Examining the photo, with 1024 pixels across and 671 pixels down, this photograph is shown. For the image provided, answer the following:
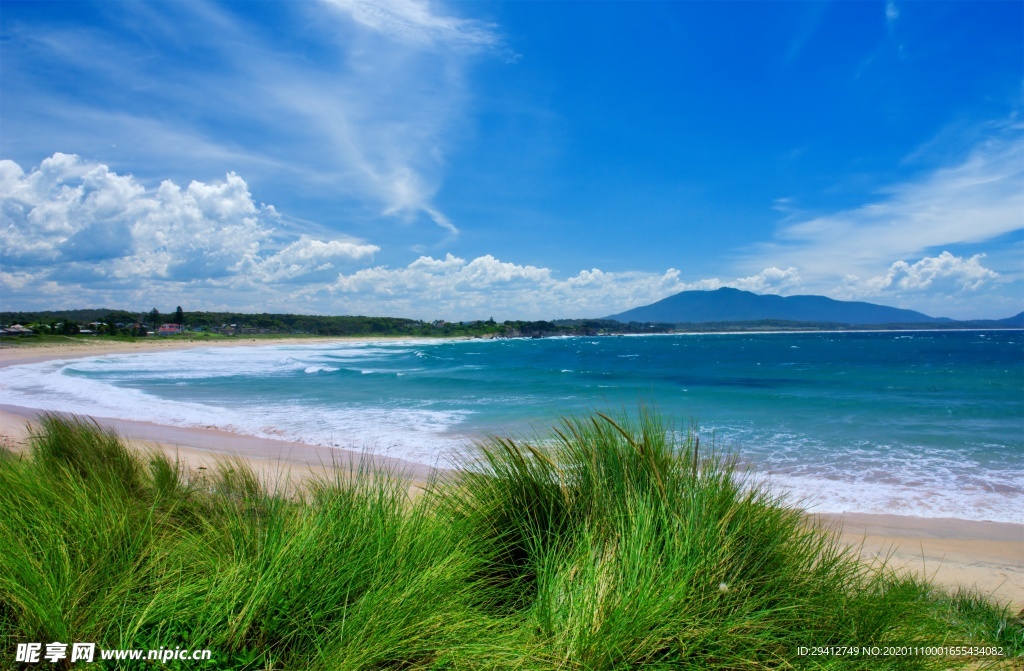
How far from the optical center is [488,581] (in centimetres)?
272

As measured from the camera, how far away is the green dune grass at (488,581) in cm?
195

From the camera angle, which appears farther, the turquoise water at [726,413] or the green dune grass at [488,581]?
the turquoise water at [726,413]

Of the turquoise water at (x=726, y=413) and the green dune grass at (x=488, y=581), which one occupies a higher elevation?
the green dune grass at (x=488, y=581)

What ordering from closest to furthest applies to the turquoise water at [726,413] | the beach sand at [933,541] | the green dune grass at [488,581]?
1. the green dune grass at [488,581]
2. the beach sand at [933,541]
3. the turquoise water at [726,413]

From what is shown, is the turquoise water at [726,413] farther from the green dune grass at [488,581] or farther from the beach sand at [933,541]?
the green dune grass at [488,581]

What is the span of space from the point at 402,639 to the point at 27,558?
1.75m

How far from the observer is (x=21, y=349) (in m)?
59.8

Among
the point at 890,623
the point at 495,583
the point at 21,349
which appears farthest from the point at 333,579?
the point at 21,349

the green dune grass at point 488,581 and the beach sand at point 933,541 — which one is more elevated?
the green dune grass at point 488,581

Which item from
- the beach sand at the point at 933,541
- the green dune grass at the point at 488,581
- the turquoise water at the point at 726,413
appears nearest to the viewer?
the green dune grass at the point at 488,581

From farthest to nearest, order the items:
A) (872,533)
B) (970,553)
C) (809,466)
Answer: (809,466) < (872,533) < (970,553)

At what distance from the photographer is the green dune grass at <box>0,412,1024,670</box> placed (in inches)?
76.7

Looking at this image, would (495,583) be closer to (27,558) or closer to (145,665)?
(145,665)

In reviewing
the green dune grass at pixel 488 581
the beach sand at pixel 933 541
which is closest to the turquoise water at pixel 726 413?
the beach sand at pixel 933 541
